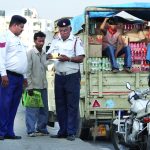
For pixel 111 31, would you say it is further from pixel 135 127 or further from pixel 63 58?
pixel 135 127

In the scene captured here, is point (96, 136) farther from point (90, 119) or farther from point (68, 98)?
point (68, 98)

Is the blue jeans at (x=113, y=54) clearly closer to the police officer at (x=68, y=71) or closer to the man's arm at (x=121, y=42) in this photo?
the man's arm at (x=121, y=42)

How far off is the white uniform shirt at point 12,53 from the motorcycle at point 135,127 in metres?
1.81

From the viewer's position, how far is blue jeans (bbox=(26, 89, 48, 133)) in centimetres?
918

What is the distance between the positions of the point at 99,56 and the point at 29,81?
2.01m

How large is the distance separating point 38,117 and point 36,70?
0.85 m

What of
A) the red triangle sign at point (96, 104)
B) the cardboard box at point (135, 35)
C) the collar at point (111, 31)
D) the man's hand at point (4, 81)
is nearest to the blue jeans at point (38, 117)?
the red triangle sign at point (96, 104)

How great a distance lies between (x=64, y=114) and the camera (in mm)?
8516

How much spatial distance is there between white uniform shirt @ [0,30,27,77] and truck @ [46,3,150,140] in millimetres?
2675

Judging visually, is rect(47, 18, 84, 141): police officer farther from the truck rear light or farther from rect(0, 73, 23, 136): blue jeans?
the truck rear light

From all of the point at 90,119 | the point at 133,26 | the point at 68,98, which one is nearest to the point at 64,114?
the point at 68,98

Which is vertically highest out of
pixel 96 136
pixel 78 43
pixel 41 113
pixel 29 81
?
pixel 78 43

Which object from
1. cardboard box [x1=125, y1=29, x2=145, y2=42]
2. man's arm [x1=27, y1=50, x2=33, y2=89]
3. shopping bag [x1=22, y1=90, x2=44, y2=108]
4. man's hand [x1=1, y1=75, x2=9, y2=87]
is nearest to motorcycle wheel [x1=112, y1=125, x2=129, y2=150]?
shopping bag [x1=22, y1=90, x2=44, y2=108]

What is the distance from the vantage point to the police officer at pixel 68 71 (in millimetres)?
8250
